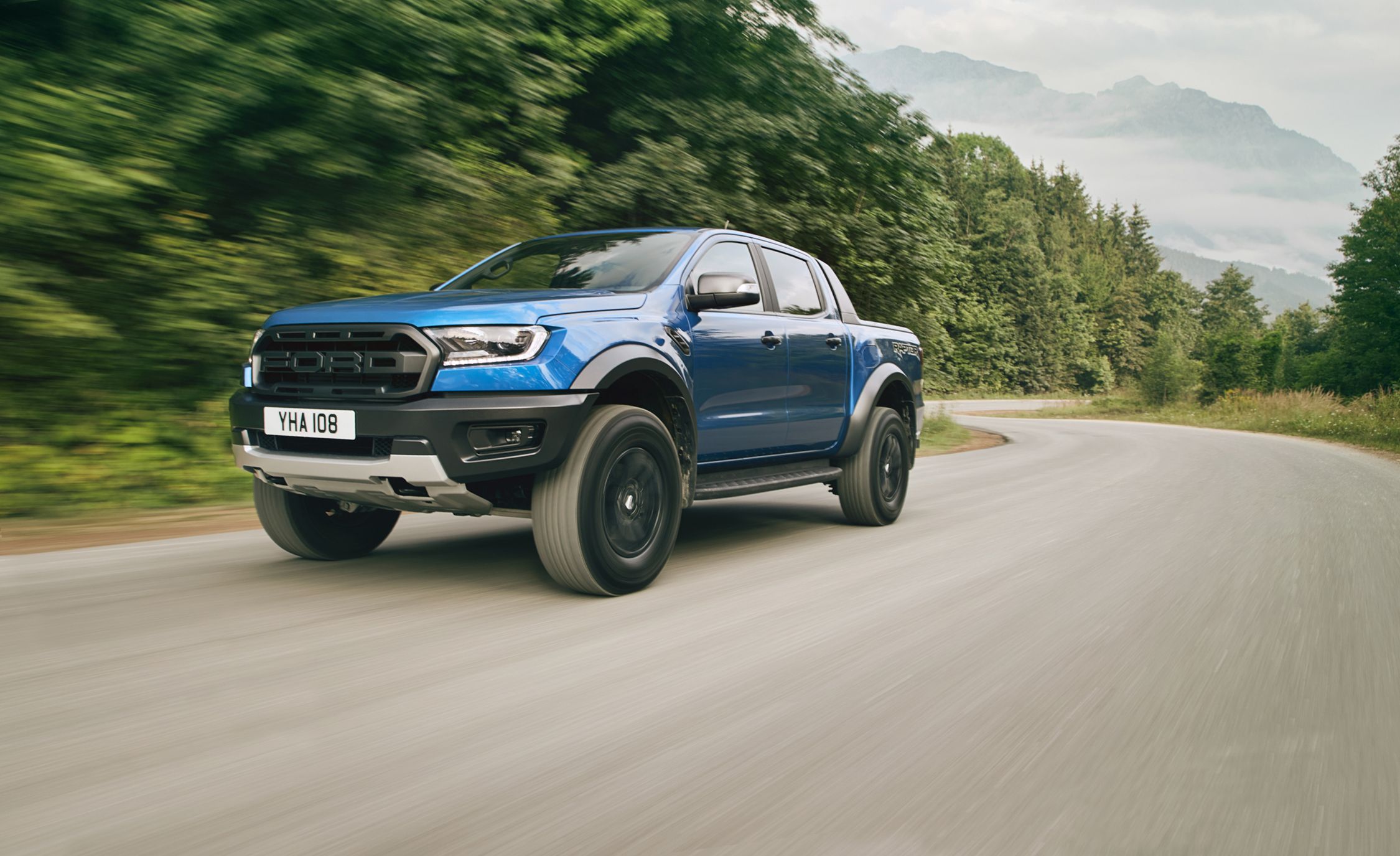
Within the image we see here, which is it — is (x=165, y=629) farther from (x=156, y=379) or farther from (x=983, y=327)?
(x=983, y=327)

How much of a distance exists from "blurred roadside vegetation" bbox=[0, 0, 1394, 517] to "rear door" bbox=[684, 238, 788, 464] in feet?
14.0

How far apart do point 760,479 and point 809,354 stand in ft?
3.22

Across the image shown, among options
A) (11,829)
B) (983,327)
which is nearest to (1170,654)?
(11,829)

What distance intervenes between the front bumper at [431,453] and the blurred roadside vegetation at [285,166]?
3.60 meters

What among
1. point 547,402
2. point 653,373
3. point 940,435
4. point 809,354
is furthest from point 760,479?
point 940,435

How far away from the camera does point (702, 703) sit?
3.14m

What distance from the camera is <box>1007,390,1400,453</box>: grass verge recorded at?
Result: 2616 cm

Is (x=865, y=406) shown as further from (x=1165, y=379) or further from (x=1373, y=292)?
(x=1373, y=292)

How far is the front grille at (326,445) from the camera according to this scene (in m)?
4.06

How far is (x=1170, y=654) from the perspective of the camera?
3836 millimetres

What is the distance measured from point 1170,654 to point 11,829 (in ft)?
12.1

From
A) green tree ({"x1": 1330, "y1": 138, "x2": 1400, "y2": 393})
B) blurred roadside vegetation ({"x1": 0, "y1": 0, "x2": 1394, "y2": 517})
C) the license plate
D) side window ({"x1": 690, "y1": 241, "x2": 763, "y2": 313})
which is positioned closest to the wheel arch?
side window ({"x1": 690, "y1": 241, "x2": 763, "y2": 313})

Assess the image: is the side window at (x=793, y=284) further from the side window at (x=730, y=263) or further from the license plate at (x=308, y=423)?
the license plate at (x=308, y=423)

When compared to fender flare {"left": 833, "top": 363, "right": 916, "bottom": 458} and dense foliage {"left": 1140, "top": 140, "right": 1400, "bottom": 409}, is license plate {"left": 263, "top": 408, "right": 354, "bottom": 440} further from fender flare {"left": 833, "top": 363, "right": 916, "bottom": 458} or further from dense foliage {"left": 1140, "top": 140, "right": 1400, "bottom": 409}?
dense foliage {"left": 1140, "top": 140, "right": 1400, "bottom": 409}
